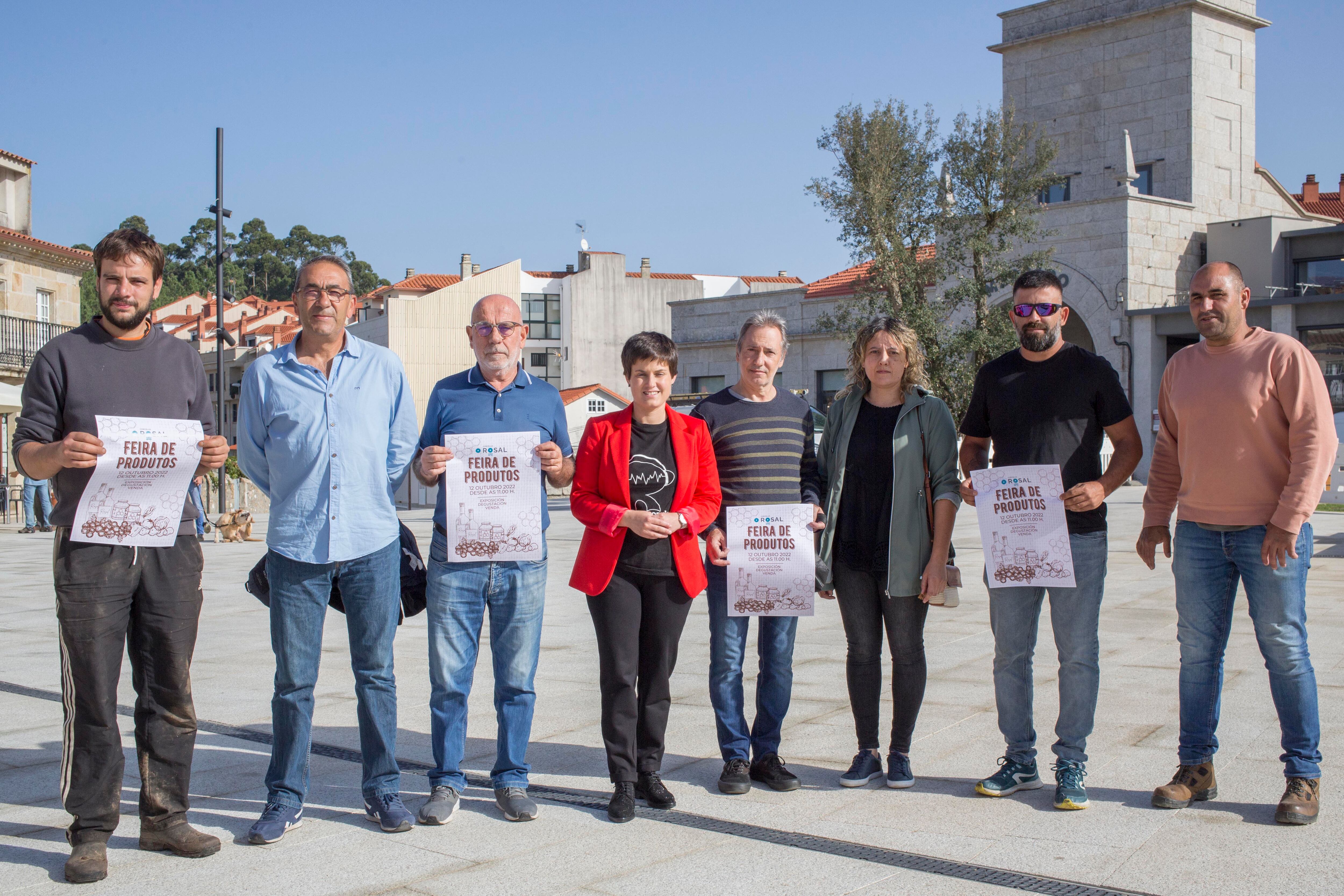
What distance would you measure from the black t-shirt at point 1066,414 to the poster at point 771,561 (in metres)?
0.82

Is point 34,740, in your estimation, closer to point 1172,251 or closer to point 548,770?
point 548,770

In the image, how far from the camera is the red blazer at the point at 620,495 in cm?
470

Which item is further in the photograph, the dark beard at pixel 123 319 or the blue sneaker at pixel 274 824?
the blue sneaker at pixel 274 824

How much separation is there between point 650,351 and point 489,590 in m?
1.16

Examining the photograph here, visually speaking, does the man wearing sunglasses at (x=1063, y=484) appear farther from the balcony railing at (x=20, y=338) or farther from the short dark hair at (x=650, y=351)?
the balcony railing at (x=20, y=338)

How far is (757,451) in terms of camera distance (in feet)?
16.5

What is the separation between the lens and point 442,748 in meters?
4.63

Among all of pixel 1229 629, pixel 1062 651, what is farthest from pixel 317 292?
pixel 1229 629

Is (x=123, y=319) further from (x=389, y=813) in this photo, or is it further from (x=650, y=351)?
(x=389, y=813)

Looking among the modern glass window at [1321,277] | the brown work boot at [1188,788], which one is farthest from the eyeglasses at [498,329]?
the modern glass window at [1321,277]

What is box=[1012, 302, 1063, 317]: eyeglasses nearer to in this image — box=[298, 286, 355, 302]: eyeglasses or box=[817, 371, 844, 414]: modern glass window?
box=[298, 286, 355, 302]: eyeglasses

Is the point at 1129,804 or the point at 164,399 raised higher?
the point at 164,399

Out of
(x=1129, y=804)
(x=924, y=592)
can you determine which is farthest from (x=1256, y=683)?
(x=924, y=592)

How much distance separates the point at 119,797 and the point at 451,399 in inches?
77.5
